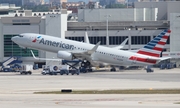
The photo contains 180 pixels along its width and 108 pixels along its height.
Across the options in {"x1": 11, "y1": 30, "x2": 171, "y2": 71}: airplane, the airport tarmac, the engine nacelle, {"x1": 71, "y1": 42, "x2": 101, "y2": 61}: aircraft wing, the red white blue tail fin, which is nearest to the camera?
the airport tarmac

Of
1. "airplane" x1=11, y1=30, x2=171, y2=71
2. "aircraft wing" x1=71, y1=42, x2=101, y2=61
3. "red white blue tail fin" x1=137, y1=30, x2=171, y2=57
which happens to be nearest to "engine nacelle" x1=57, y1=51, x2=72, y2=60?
"airplane" x1=11, y1=30, x2=171, y2=71

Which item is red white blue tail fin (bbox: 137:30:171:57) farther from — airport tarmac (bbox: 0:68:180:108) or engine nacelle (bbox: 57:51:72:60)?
airport tarmac (bbox: 0:68:180:108)

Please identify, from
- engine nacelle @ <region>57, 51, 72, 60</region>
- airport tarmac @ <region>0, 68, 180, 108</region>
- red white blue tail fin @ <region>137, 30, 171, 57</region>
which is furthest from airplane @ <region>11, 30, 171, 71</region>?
airport tarmac @ <region>0, 68, 180, 108</region>

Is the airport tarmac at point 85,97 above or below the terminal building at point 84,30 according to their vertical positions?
below

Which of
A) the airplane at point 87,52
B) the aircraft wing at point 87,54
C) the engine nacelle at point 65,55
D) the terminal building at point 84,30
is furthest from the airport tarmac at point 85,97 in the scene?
the terminal building at point 84,30

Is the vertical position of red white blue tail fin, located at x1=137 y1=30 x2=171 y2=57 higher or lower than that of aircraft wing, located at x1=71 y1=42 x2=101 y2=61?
higher

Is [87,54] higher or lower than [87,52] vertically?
lower

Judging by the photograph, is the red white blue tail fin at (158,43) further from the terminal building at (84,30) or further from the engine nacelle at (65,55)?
the terminal building at (84,30)

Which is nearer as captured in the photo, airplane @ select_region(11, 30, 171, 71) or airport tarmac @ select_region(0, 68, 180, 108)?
airport tarmac @ select_region(0, 68, 180, 108)

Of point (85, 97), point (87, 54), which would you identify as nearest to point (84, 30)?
point (87, 54)

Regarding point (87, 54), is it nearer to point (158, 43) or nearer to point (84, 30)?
point (158, 43)

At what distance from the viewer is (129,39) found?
13775cm

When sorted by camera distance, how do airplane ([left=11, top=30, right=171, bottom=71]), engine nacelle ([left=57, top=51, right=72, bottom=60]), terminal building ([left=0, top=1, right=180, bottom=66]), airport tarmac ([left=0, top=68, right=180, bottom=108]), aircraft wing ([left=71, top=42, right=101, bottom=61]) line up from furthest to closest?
terminal building ([left=0, top=1, right=180, bottom=66]) → engine nacelle ([left=57, top=51, right=72, bottom=60]) → aircraft wing ([left=71, top=42, right=101, bottom=61]) → airplane ([left=11, top=30, right=171, bottom=71]) → airport tarmac ([left=0, top=68, right=180, bottom=108])

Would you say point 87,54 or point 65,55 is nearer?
point 65,55
